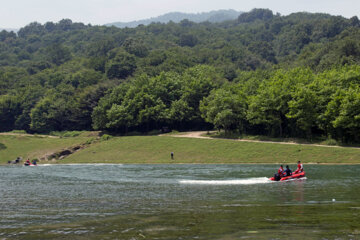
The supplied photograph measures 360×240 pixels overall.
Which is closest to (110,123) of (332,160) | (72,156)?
(72,156)

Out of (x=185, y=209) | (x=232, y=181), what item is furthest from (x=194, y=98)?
(x=185, y=209)

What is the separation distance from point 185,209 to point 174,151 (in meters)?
59.9

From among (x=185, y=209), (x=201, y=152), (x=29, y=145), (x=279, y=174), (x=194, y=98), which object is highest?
(x=194, y=98)

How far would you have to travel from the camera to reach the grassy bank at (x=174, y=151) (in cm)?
7412

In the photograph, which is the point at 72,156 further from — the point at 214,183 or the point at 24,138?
the point at 214,183

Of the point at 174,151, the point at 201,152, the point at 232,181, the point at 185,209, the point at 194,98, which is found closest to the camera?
the point at 185,209

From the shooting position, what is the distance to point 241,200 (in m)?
34.0

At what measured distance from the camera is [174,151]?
295 feet

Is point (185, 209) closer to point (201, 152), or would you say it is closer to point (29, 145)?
point (201, 152)

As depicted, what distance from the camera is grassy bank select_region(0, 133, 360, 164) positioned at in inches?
2918

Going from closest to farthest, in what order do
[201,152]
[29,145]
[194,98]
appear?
[201,152], [29,145], [194,98]

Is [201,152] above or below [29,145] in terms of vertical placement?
below

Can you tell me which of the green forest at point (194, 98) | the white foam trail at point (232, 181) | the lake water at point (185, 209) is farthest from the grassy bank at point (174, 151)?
the white foam trail at point (232, 181)

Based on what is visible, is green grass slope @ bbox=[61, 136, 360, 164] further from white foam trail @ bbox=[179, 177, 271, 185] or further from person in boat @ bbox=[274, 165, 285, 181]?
white foam trail @ bbox=[179, 177, 271, 185]
